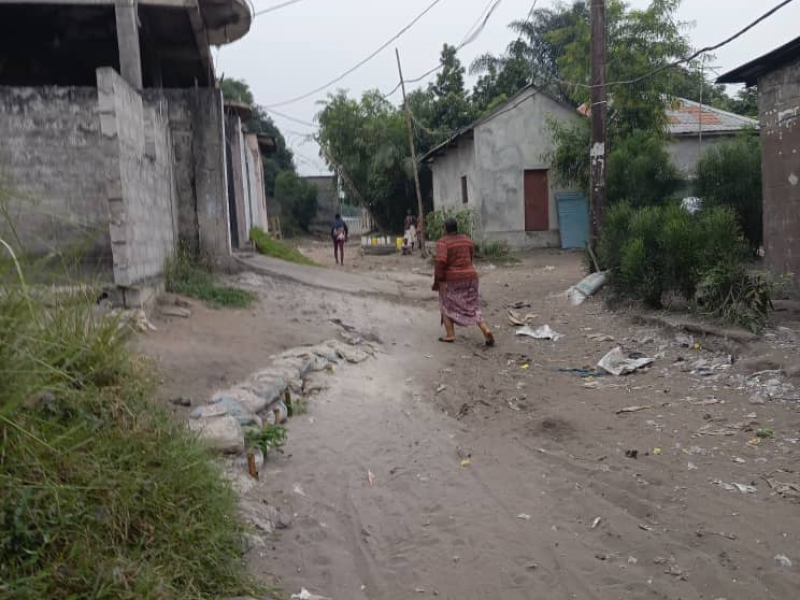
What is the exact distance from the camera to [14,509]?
2383 mm

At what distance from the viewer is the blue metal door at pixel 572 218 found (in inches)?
784

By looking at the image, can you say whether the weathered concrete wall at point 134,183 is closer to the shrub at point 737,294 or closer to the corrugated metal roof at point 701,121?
the shrub at point 737,294

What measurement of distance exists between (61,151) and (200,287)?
89.9 inches

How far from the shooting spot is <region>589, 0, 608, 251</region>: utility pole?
1133cm

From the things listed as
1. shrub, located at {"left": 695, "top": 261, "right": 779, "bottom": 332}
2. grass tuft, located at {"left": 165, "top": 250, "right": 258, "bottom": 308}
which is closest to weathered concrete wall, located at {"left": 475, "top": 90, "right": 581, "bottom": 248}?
grass tuft, located at {"left": 165, "top": 250, "right": 258, "bottom": 308}

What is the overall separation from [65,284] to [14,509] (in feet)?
4.92

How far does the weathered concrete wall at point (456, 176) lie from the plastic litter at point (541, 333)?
11.3m

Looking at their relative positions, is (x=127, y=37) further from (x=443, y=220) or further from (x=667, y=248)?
(x=443, y=220)

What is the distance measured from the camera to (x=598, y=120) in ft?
38.1

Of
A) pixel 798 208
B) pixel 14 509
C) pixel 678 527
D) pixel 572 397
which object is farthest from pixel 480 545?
pixel 798 208

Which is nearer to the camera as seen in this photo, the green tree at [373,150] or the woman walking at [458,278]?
the woman walking at [458,278]

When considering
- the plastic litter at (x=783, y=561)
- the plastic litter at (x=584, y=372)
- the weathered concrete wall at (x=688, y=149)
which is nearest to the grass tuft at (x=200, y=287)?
the plastic litter at (x=584, y=372)

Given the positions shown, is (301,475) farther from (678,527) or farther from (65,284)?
(678,527)

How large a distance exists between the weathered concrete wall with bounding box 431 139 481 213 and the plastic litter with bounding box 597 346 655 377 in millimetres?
13146
